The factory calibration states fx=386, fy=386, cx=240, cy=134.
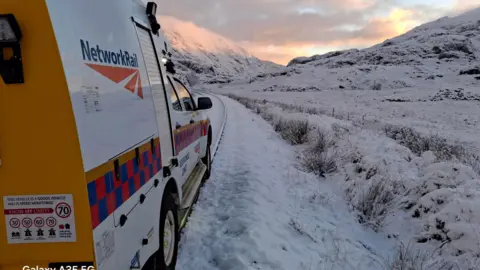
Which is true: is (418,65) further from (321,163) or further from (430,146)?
(321,163)

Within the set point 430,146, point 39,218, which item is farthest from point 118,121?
point 430,146

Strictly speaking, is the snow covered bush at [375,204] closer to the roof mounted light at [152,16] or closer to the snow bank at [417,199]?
the snow bank at [417,199]

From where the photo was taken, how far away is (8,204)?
2.01 m

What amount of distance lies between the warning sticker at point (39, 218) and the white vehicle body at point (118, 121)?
5cm

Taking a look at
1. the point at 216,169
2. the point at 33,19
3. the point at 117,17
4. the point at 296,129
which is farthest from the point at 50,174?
the point at 296,129

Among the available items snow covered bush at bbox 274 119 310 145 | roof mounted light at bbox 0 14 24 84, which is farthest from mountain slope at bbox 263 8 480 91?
roof mounted light at bbox 0 14 24 84

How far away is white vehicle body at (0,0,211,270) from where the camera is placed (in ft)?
6.70

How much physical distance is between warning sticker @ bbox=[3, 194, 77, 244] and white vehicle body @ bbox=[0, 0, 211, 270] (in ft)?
0.15

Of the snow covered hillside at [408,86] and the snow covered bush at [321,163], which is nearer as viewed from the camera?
the snow covered bush at [321,163]

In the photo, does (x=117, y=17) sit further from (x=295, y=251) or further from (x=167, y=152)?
(x=295, y=251)

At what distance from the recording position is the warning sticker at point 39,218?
200 cm

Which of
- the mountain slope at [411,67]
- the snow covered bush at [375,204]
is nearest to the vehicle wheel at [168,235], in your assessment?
the snow covered bush at [375,204]

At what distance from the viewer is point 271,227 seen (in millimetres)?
5230

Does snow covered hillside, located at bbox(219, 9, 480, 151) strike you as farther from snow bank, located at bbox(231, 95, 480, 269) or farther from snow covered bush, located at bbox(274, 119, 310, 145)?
snow bank, located at bbox(231, 95, 480, 269)
